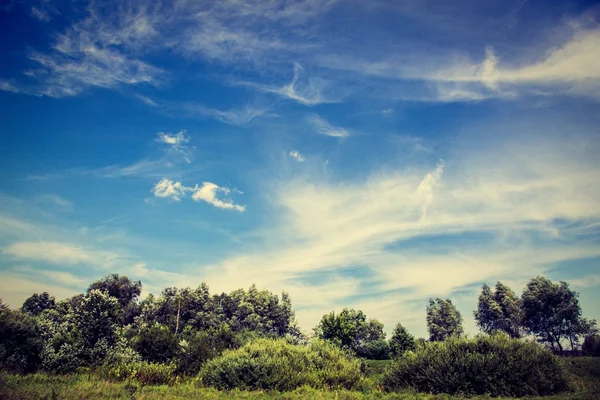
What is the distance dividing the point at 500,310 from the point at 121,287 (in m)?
97.8

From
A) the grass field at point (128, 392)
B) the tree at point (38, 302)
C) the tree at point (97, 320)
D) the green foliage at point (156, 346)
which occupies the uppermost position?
the tree at point (38, 302)

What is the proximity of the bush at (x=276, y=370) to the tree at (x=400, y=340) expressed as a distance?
87.1ft

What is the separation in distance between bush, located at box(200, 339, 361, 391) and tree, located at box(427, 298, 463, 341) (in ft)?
216

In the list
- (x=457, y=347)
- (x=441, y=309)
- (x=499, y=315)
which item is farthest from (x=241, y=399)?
(x=441, y=309)

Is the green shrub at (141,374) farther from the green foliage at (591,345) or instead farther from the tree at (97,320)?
the green foliage at (591,345)

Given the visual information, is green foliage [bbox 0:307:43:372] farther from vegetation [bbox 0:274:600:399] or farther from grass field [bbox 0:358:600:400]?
grass field [bbox 0:358:600:400]

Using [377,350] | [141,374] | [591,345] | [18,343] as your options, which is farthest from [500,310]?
[18,343]

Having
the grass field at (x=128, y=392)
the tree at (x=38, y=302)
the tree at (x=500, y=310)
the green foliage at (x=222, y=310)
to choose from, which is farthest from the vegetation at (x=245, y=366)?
the tree at (x=38, y=302)

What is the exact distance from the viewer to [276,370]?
2106 cm

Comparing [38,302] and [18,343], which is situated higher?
[38,302]

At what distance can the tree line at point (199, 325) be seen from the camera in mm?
26969

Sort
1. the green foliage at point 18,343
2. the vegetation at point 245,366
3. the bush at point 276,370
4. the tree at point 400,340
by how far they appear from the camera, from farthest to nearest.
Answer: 1. the tree at point 400,340
2. the green foliage at point 18,343
3. the bush at point 276,370
4. the vegetation at point 245,366

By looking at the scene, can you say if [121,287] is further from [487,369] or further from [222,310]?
[487,369]

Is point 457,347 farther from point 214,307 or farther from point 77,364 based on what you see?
point 214,307
